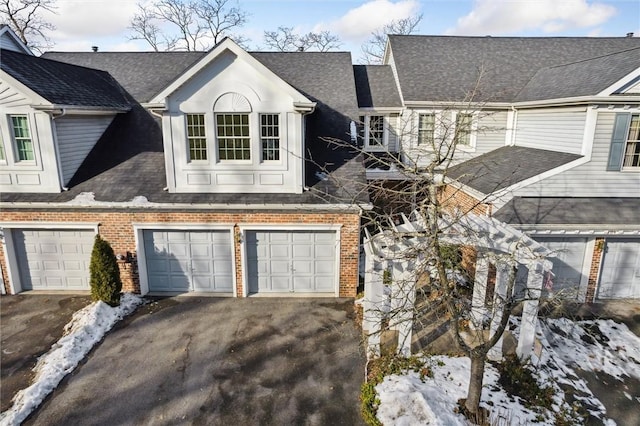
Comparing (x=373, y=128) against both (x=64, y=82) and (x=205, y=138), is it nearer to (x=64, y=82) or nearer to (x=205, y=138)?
(x=205, y=138)

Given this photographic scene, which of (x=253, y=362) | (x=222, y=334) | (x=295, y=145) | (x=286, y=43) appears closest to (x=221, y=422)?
(x=253, y=362)

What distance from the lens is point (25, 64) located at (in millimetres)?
11883

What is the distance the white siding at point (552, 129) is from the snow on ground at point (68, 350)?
46.2ft

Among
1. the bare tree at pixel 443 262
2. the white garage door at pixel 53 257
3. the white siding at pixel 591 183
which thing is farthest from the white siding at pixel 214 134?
the white siding at pixel 591 183

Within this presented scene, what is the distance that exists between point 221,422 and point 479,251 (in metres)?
6.18

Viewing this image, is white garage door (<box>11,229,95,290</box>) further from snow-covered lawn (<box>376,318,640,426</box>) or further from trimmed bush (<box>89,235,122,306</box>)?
snow-covered lawn (<box>376,318,640,426</box>)

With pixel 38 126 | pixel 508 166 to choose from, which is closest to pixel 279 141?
pixel 38 126

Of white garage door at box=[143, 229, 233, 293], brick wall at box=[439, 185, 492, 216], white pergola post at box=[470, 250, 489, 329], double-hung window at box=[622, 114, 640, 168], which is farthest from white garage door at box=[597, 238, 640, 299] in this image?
white garage door at box=[143, 229, 233, 293]

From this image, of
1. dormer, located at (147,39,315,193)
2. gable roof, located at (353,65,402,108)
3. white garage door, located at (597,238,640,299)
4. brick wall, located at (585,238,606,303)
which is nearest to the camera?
dormer, located at (147,39,315,193)

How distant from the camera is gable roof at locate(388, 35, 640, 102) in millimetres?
16672

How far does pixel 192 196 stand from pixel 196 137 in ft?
5.67

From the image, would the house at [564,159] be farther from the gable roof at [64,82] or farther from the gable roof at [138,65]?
the gable roof at [64,82]

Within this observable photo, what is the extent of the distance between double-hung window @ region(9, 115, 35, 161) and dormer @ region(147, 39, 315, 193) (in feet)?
12.5

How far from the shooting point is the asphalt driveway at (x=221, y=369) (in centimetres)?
715
